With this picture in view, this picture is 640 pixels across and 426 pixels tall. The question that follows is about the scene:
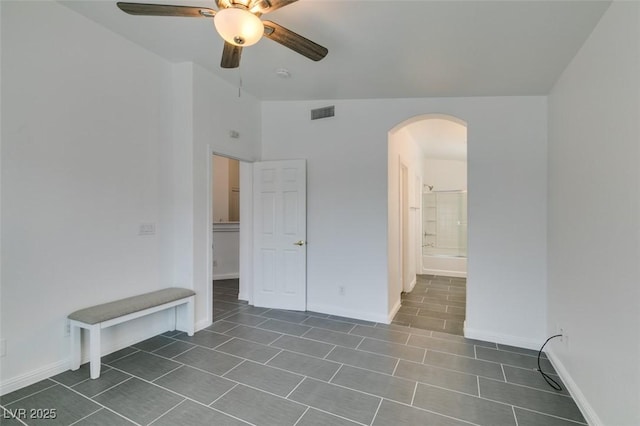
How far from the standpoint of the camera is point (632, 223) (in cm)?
152

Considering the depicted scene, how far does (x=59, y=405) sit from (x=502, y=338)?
380cm

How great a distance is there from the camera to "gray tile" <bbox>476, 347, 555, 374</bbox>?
8.70 ft

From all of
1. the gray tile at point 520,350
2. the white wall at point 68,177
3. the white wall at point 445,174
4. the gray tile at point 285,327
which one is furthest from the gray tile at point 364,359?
the white wall at point 445,174

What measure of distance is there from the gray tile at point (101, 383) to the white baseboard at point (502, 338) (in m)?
3.24

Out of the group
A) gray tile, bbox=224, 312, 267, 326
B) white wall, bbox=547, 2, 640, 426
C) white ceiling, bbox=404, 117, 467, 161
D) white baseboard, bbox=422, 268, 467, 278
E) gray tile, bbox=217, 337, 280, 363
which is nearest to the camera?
white wall, bbox=547, 2, 640, 426

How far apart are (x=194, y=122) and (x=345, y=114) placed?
178 cm

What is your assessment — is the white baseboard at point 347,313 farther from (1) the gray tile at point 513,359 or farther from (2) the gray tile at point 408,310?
(1) the gray tile at point 513,359

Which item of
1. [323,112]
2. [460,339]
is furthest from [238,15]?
[460,339]

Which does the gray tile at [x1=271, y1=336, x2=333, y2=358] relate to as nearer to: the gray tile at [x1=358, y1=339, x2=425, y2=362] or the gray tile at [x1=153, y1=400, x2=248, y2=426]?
the gray tile at [x1=358, y1=339, x2=425, y2=362]

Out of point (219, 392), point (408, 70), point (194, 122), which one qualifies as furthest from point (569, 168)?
point (194, 122)

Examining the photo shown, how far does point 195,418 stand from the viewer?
1.93m

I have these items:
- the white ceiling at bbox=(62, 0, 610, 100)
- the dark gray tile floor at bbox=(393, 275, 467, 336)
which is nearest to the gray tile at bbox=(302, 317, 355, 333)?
the dark gray tile floor at bbox=(393, 275, 467, 336)

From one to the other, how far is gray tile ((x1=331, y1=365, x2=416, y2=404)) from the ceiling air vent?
289 centimetres

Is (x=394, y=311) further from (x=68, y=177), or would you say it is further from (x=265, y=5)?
(x=68, y=177)
